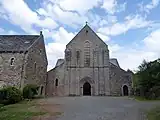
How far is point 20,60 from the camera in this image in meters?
30.2

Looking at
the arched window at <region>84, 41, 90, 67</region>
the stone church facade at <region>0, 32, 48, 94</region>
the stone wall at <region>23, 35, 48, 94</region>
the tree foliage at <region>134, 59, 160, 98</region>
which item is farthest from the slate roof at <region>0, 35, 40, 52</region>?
the tree foliage at <region>134, 59, 160, 98</region>

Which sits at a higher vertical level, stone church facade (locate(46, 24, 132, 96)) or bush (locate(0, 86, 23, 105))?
stone church facade (locate(46, 24, 132, 96))

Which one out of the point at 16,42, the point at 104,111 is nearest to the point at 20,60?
the point at 16,42

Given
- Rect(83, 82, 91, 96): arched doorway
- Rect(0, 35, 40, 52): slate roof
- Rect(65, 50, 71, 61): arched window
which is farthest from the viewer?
Rect(65, 50, 71, 61): arched window

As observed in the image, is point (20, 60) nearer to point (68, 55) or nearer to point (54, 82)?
point (54, 82)

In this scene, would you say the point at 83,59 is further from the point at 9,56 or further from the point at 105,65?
the point at 9,56

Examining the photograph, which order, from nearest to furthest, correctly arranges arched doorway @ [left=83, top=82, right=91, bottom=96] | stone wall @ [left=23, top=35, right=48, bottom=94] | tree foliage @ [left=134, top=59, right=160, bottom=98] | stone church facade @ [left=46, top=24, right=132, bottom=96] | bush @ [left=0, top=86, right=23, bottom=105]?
bush @ [left=0, top=86, right=23, bottom=105] < tree foliage @ [left=134, top=59, right=160, bottom=98] < stone wall @ [left=23, top=35, right=48, bottom=94] < stone church facade @ [left=46, top=24, right=132, bottom=96] < arched doorway @ [left=83, top=82, right=91, bottom=96]

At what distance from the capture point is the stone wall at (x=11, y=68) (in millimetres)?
29469

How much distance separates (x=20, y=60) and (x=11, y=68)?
1.74 meters

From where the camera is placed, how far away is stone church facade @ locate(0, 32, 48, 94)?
29.6m

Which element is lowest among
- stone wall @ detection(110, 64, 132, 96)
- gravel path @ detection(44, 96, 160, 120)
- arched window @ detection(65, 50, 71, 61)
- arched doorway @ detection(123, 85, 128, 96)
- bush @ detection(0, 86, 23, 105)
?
gravel path @ detection(44, 96, 160, 120)

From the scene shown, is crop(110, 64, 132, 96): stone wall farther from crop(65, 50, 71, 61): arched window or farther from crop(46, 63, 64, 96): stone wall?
crop(46, 63, 64, 96): stone wall

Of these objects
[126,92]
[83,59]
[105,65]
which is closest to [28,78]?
[83,59]

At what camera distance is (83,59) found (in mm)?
37938
